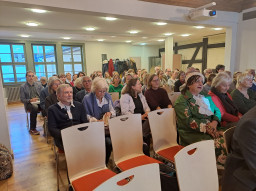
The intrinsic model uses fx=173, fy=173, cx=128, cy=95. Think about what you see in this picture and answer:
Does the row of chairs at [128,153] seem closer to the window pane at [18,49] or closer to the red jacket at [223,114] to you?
the red jacket at [223,114]

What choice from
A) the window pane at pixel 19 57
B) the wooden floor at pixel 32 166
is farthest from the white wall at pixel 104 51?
the wooden floor at pixel 32 166

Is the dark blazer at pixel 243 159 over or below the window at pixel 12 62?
below

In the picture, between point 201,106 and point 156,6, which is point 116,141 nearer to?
point 201,106

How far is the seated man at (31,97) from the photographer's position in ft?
12.6

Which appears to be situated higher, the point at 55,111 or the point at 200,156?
the point at 55,111

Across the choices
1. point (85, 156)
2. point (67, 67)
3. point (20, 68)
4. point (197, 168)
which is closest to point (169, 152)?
point (197, 168)

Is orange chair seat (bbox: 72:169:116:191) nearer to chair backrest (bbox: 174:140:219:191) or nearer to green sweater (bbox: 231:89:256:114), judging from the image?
chair backrest (bbox: 174:140:219:191)

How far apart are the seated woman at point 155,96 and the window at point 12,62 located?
23.6ft

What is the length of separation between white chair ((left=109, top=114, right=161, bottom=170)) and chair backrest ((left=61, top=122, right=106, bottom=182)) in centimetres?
15

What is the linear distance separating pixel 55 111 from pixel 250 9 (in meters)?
5.10

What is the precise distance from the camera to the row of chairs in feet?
3.56

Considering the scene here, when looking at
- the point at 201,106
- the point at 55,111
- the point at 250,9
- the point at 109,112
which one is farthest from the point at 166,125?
the point at 250,9

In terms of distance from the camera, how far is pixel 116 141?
5.72 ft

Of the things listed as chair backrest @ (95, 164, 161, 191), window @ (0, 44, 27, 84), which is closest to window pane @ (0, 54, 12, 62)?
window @ (0, 44, 27, 84)
